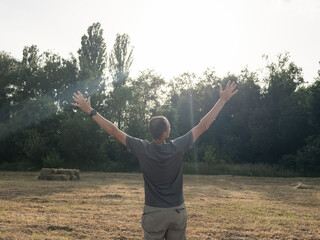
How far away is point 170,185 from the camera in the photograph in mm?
3146

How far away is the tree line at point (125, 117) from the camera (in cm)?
3547

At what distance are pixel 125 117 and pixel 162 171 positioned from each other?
38.9 m

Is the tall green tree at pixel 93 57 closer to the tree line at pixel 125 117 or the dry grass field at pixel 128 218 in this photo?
the tree line at pixel 125 117

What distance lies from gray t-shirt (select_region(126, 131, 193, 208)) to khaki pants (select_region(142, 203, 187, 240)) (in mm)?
57

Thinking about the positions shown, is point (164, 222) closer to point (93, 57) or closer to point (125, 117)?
point (125, 117)

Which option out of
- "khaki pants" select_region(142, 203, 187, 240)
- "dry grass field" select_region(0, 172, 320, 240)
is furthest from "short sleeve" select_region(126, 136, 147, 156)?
"dry grass field" select_region(0, 172, 320, 240)

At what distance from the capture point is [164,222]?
3.09 m

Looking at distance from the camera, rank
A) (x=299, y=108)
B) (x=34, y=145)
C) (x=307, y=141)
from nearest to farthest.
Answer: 1. (x=34, y=145)
2. (x=307, y=141)
3. (x=299, y=108)

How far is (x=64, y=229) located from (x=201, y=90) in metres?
47.8

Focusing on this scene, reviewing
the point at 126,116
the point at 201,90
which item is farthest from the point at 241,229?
the point at 201,90

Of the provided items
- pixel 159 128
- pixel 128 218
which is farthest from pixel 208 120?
pixel 128 218

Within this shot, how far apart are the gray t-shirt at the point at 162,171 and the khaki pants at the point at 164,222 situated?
0.06m

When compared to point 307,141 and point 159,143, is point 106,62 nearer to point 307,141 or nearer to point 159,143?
point 307,141

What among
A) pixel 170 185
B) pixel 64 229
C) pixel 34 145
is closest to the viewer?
pixel 170 185
